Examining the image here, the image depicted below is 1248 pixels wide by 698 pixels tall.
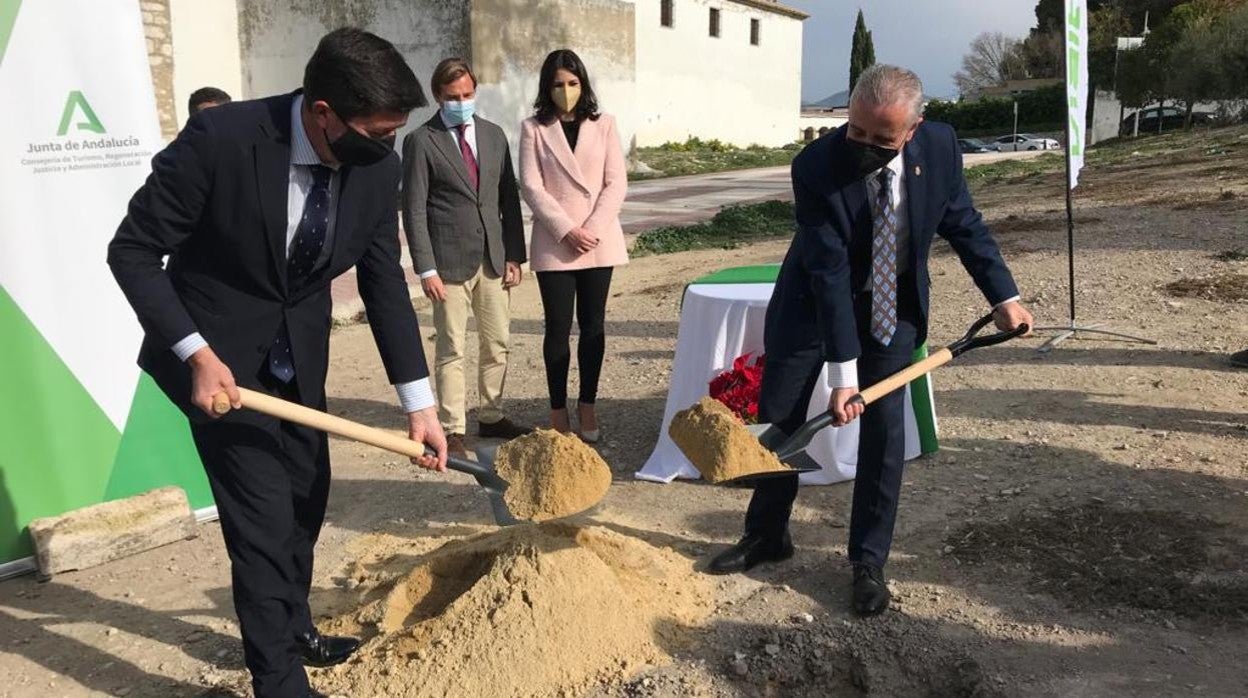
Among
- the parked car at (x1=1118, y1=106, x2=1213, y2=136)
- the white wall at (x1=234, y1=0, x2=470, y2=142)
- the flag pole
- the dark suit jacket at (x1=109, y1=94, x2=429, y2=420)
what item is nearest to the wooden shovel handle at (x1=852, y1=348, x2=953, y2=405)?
the dark suit jacket at (x1=109, y1=94, x2=429, y2=420)

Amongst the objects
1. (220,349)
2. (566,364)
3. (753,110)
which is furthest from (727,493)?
(753,110)

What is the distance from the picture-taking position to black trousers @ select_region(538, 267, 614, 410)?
4945mm

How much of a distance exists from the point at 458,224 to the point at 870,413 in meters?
2.42

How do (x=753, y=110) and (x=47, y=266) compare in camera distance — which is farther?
(x=753, y=110)

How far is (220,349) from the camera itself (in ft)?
8.32

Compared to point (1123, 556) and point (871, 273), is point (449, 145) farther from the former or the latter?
point (1123, 556)

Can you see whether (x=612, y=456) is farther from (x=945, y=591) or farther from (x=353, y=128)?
(x=353, y=128)

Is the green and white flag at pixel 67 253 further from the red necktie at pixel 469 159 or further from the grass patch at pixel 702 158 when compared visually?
the grass patch at pixel 702 158

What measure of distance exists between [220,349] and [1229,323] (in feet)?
23.1

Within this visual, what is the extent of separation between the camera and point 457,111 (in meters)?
4.71

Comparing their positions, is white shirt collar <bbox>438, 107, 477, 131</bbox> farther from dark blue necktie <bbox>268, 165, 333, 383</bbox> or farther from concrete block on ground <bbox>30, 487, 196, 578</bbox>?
dark blue necktie <bbox>268, 165, 333, 383</bbox>

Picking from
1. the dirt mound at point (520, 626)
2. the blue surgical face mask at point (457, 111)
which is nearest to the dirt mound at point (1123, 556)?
the dirt mound at point (520, 626)

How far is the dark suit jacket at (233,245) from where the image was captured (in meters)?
2.35

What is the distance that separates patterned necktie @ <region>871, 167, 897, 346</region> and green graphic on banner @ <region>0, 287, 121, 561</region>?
129 inches
